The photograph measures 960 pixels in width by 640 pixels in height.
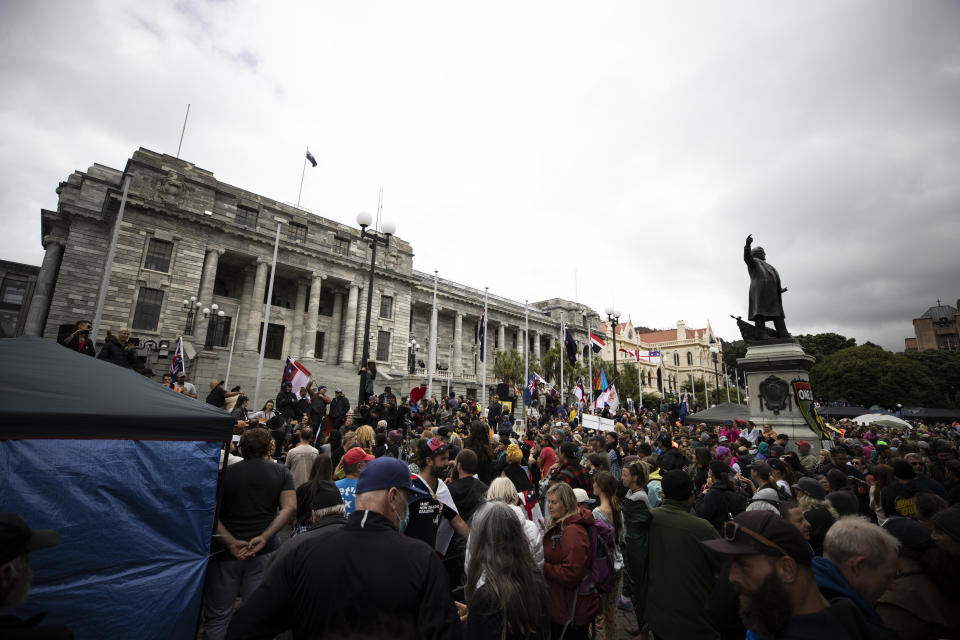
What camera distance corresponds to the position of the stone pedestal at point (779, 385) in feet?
41.6

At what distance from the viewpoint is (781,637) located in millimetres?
1890

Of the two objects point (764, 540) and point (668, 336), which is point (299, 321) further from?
point (668, 336)

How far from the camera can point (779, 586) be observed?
203 cm

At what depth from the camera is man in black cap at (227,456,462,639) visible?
6.84 ft

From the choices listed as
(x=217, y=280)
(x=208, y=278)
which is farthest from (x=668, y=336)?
(x=208, y=278)

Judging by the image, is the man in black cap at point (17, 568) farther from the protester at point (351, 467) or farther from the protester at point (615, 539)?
the protester at point (615, 539)

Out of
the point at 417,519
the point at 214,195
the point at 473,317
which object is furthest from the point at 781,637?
the point at 473,317

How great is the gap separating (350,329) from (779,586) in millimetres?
32944

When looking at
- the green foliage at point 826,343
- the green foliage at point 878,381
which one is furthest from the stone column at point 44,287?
the green foliage at point 826,343

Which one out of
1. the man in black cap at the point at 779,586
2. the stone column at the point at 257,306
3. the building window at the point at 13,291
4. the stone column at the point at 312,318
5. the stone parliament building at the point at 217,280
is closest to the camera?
the man in black cap at the point at 779,586

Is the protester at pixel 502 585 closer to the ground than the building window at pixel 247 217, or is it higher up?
closer to the ground

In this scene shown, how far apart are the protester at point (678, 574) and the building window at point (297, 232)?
3314 centimetres

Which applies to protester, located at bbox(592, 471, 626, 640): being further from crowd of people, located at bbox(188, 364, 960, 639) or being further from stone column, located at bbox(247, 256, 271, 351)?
stone column, located at bbox(247, 256, 271, 351)

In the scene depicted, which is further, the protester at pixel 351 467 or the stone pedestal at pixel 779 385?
the stone pedestal at pixel 779 385
